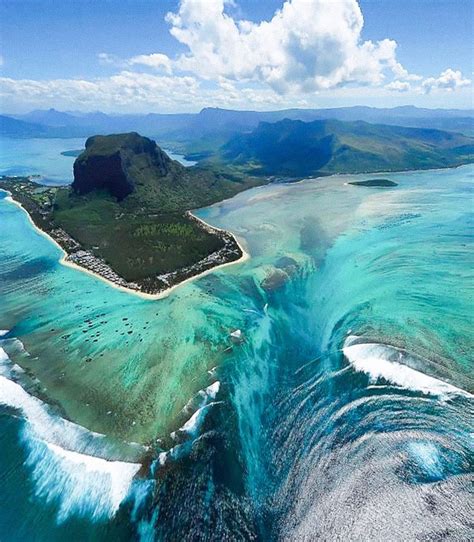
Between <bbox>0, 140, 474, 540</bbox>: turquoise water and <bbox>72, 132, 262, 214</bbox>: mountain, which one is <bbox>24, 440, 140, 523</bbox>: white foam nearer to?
<bbox>0, 140, 474, 540</bbox>: turquoise water

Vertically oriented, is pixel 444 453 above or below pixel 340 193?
above

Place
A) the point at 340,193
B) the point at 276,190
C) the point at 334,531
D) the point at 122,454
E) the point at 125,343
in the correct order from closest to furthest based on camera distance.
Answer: the point at 334,531
the point at 122,454
the point at 125,343
the point at 340,193
the point at 276,190

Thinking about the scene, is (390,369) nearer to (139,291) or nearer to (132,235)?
(139,291)

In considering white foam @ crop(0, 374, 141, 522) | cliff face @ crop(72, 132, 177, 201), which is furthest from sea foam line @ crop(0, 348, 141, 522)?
cliff face @ crop(72, 132, 177, 201)

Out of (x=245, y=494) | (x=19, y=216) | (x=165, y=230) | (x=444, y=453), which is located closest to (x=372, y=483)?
(x=444, y=453)

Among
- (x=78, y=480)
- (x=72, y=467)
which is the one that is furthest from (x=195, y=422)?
(x=72, y=467)

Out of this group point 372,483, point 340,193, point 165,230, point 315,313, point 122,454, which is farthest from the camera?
point 340,193

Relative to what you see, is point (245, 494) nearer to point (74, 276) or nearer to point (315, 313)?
point (315, 313)

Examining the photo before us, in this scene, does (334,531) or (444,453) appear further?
(444,453)
